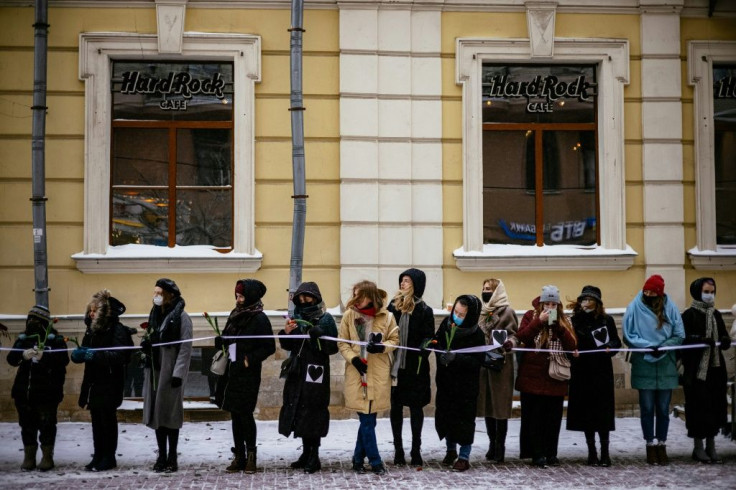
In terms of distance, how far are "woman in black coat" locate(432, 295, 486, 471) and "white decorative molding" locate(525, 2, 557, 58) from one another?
428 centimetres

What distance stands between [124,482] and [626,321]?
5082 millimetres

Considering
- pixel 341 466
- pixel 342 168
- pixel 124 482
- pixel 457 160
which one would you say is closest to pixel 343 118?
pixel 342 168

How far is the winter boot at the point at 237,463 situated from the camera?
8.80m

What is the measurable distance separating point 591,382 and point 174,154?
584 cm

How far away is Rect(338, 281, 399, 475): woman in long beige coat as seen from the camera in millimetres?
8758

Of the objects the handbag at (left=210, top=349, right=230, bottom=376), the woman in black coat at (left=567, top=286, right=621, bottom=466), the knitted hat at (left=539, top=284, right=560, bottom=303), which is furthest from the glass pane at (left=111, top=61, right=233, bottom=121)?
the woman in black coat at (left=567, top=286, right=621, bottom=466)

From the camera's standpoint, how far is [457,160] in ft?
38.6

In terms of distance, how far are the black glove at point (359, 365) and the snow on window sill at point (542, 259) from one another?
3210mm

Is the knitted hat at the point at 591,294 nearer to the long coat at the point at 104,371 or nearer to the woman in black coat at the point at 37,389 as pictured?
the long coat at the point at 104,371

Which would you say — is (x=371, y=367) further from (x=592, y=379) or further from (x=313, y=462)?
(x=592, y=379)

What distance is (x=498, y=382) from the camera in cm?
936

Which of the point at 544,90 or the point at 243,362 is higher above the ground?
the point at 544,90

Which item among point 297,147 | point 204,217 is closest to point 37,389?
point 204,217

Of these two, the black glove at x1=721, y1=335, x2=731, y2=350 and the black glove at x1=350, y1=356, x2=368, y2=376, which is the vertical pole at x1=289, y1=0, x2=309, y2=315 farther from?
the black glove at x1=721, y1=335, x2=731, y2=350
